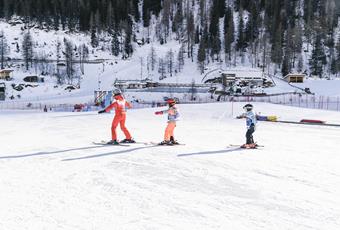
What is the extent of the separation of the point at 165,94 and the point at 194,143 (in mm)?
47919

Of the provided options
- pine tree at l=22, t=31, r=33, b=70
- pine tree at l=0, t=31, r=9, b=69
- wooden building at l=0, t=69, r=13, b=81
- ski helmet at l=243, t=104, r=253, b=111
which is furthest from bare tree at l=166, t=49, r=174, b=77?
ski helmet at l=243, t=104, r=253, b=111

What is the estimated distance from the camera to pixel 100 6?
109 meters

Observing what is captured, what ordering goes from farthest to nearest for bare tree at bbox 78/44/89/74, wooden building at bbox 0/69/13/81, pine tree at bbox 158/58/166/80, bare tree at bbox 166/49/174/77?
1. bare tree at bbox 78/44/89/74
2. bare tree at bbox 166/49/174/77
3. pine tree at bbox 158/58/166/80
4. wooden building at bbox 0/69/13/81

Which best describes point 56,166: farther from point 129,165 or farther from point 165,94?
point 165,94

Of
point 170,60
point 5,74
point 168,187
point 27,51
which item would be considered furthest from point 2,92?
point 168,187

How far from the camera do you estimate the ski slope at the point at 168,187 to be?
4.66 m

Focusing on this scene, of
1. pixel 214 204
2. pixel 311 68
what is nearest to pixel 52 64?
pixel 311 68

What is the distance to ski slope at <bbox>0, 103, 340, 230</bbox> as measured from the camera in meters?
4.66

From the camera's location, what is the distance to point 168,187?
6.19 meters

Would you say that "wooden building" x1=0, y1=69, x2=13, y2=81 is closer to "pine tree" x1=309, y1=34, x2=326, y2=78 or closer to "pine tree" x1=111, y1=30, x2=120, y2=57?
"pine tree" x1=111, y1=30, x2=120, y2=57

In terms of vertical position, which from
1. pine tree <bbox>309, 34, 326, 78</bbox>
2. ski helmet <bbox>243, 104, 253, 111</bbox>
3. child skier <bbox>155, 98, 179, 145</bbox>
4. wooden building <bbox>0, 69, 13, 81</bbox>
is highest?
pine tree <bbox>309, 34, 326, 78</bbox>

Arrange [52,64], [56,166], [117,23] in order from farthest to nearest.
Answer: [117,23]
[52,64]
[56,166]

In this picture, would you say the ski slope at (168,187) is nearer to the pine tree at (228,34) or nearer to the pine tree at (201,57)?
the pine tree at (201,57)

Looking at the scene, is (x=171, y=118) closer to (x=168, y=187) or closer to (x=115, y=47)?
(x=168, y=187)
